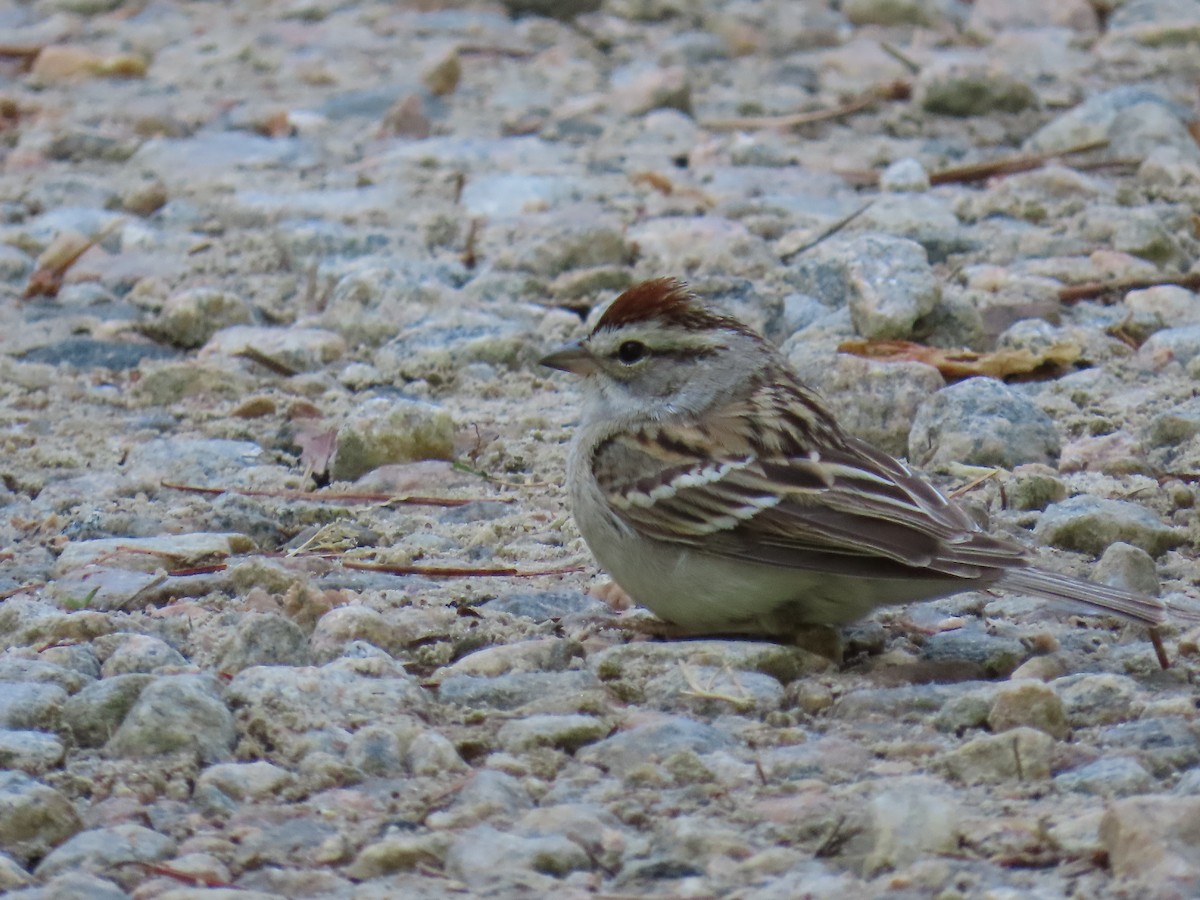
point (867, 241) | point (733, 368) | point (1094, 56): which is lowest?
point (1094, 56)

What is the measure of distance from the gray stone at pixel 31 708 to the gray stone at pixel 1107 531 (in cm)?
262

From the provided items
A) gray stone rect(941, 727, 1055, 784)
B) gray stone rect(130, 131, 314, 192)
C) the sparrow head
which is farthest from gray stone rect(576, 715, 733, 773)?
gray stone rect(130, 131, 314, 192)

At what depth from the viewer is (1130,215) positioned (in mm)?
7891

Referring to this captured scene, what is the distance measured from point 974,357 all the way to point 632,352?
1.73 m

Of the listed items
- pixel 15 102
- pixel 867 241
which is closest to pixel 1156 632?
pixel 867 241

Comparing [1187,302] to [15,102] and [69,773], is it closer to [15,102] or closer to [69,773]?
[69,773]

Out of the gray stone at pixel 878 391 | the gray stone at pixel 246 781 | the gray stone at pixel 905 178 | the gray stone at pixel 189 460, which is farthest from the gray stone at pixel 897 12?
the gray stone at pixel 246 781

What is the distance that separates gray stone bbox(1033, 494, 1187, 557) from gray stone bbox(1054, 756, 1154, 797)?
1.61 metres

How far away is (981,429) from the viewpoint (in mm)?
5891

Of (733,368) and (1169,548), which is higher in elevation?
(733,368)

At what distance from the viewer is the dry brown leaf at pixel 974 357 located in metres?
6.55

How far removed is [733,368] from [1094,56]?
6.14 meters

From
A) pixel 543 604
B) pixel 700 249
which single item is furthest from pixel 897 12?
pixel 543 604

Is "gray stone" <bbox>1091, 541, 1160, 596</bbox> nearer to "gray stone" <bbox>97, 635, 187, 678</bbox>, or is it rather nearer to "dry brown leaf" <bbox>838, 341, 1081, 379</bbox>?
"dry brown leaf" <bbox>838, 341, 1081, 379</bbox>
